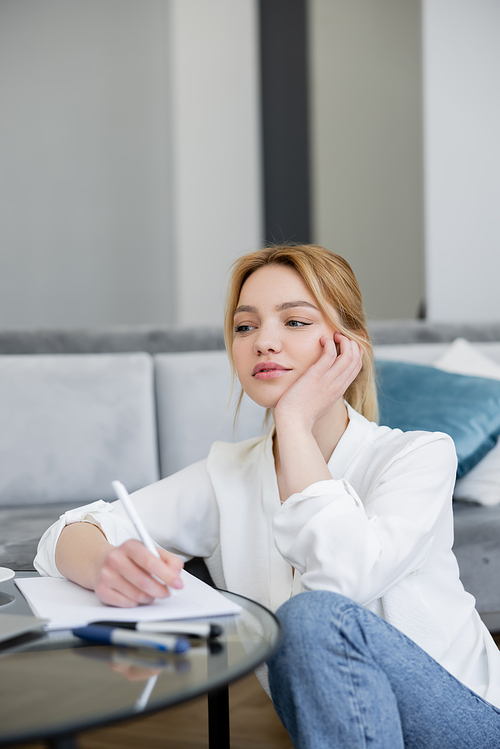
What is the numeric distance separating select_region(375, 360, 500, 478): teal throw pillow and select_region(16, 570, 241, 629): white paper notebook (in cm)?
105

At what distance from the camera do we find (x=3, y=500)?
6.13 feet

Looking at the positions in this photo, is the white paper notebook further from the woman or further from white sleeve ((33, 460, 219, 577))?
white sleeve ((33, 460, 219, 577))

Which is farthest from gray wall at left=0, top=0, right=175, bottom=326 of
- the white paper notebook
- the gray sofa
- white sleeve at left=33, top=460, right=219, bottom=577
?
the white paper notebook

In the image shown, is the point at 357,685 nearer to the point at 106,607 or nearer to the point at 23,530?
the point at 106,607

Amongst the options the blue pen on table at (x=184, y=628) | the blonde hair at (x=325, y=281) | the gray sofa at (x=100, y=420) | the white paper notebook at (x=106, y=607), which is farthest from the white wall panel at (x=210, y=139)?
the blue pen on table at (x=184, y=628)

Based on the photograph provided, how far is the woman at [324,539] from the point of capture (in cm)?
75

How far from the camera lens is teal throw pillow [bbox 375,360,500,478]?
1.74m

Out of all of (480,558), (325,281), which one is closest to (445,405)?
(480,558)

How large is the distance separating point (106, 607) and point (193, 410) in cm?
127

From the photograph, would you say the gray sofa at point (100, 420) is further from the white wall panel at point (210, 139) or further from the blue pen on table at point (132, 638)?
the white wall panel at point (210, 139)

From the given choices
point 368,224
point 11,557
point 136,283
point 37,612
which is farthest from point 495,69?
point 37,612

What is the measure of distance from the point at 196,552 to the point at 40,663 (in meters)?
0.57

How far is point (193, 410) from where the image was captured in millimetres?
2023

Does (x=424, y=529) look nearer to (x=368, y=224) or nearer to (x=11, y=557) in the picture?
(x=11, y=557)
